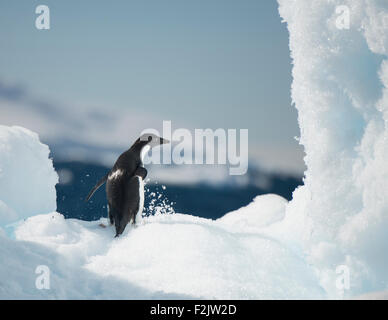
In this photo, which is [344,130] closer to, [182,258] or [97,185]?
[182,258]

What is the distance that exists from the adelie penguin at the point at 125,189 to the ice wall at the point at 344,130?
1.98m

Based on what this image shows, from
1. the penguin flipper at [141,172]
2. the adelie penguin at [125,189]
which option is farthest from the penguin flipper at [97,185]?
the penguin flipper at [141,172]

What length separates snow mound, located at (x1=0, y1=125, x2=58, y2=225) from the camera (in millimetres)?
5465

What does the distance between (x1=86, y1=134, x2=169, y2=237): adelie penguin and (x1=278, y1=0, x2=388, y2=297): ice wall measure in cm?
198

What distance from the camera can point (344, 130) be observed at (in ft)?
12.1

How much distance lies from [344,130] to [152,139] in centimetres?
284

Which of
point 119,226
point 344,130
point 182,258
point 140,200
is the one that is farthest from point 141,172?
point 344,130

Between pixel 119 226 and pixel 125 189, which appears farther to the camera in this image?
pixel 125 189

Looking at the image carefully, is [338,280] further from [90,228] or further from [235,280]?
[90,228]

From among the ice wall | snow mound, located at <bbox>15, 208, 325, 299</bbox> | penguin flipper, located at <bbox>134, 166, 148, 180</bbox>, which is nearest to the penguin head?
penguin flipper, located at <bbox>134, 166, 148, 180</bbox>

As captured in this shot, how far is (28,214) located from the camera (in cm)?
585

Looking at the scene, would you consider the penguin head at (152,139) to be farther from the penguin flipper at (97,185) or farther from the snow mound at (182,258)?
the snow mound at (182,258)

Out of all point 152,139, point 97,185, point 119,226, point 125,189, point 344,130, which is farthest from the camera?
point 152,139
